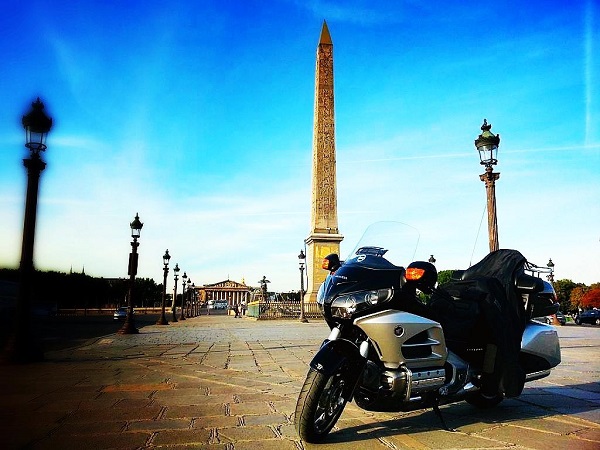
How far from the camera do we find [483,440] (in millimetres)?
3404

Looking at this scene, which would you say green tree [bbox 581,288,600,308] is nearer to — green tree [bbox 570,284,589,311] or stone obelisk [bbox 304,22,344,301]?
green tree [bbox 570,284,589,311]

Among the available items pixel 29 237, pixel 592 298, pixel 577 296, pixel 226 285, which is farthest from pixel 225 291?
pixel 29 237

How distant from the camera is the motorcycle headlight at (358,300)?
3.30 m

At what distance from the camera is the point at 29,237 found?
8508 millimetres

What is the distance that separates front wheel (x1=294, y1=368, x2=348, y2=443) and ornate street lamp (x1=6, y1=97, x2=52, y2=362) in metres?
6.77

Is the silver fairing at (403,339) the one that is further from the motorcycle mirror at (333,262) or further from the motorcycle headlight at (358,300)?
the motorcycle mirror at (333,262)

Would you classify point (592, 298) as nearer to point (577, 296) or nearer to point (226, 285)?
point (577, 296)

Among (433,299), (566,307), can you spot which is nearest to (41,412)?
(433,299)

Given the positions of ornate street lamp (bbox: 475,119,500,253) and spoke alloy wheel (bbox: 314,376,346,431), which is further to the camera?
ornate street lamp (bbox: 475,119,500,253)

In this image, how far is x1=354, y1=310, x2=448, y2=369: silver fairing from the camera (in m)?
3.27

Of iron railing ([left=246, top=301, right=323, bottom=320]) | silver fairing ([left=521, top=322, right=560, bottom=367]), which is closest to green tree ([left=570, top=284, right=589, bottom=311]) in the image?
iron railing ([left=246, top=301, right=323, bottom=320])

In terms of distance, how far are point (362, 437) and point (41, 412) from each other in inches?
116

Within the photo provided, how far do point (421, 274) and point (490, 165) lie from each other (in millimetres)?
5656

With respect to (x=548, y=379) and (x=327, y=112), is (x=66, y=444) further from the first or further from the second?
(x=327, y=112)
